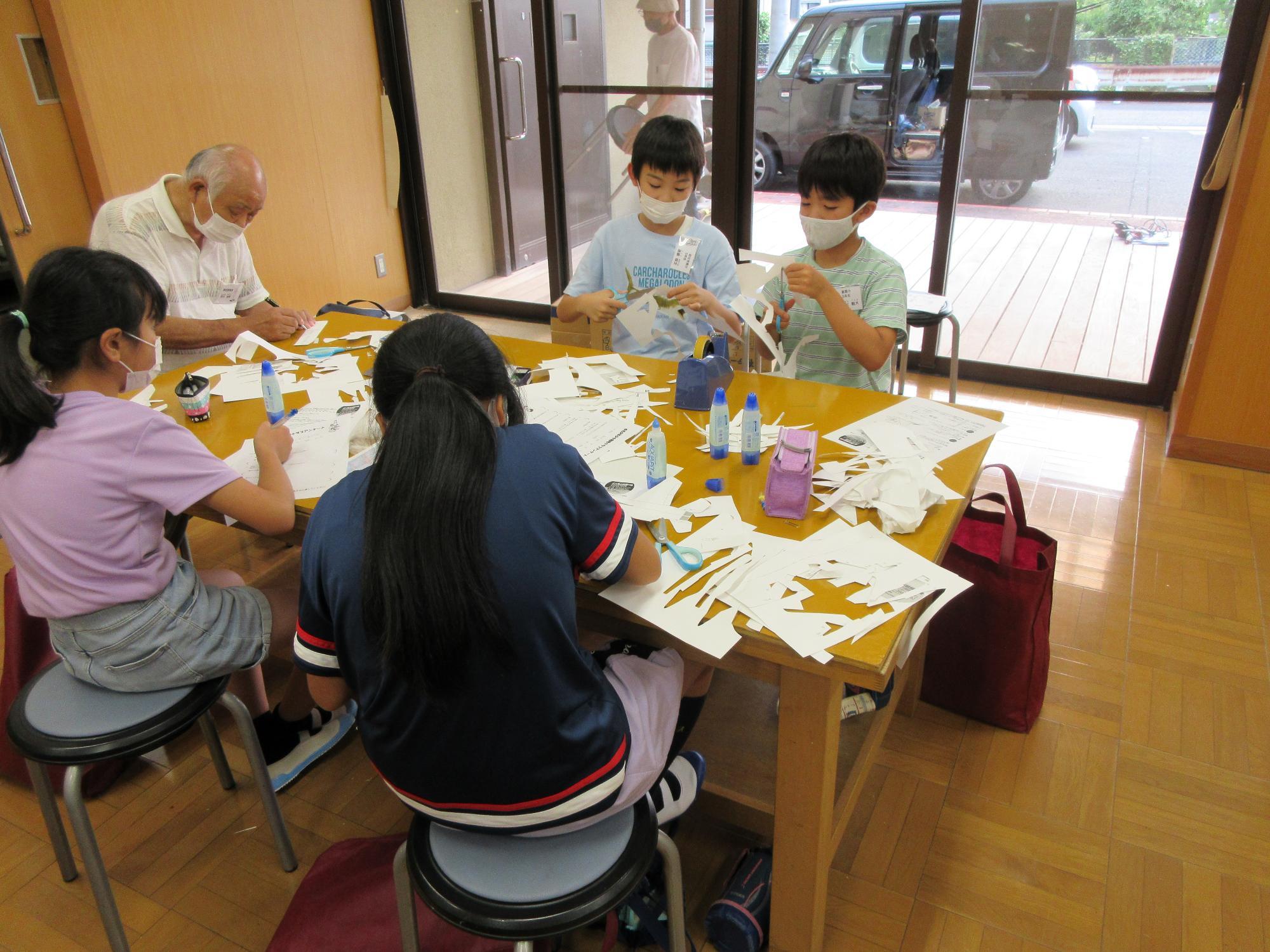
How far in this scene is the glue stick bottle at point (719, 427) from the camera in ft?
5.57

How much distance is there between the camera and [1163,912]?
1.60 m

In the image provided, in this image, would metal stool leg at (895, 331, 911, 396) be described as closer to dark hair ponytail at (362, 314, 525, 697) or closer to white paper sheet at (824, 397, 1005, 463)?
white paper sheet at (824, 397, 1005, 463)

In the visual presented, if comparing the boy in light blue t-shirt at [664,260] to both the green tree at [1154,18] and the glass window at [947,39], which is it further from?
the green tree at [1154,18]

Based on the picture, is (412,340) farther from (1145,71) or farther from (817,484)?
(1145,71)

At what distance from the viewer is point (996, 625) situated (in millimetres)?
1914

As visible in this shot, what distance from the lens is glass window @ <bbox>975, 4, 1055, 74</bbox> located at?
3.32 m

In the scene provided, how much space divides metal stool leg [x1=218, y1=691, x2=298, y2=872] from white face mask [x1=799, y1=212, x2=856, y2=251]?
1627mm

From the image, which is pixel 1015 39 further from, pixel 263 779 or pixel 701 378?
pixel 263 779

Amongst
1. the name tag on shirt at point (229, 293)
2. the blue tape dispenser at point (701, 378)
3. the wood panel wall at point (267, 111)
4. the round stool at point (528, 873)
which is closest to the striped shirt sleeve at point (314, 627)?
the round stool at point (528, 873)

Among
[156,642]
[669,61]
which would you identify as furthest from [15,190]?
[669,61]

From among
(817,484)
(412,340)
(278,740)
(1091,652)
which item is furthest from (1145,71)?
(278,740)

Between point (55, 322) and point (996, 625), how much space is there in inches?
74.9

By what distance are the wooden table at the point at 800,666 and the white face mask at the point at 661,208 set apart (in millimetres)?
570

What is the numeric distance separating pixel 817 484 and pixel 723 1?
2.88 m
